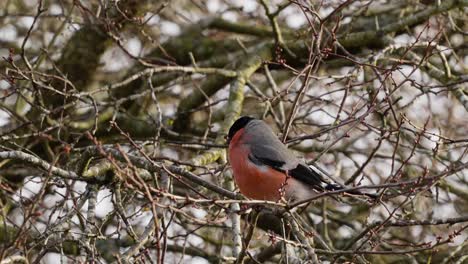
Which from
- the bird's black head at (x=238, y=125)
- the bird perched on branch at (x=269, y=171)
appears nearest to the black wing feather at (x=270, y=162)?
the bird perched on branch at (x=269, y=171)

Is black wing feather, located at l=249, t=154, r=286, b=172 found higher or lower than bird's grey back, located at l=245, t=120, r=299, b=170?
lower

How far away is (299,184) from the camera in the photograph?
510cm

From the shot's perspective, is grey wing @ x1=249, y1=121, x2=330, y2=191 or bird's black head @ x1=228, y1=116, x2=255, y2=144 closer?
grey wing @ x1=249, y1=121, x2=330, y2=191

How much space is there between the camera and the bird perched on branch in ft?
16.4

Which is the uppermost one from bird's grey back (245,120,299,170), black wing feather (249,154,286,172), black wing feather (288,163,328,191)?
bird's grey back (245,120,299,170)

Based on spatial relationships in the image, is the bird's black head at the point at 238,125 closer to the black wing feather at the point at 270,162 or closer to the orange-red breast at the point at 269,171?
the orange-red breast at the point at 269,171

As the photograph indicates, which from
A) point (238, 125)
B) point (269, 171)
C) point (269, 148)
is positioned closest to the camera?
point (269, 171)

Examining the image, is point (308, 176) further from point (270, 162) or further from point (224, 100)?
point (224, 100)

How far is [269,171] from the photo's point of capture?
5035mm

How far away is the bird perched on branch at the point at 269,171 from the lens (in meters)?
4.98

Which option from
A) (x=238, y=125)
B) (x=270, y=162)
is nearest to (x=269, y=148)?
(x=270, y=162)

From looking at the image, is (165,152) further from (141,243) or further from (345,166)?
(141,243)

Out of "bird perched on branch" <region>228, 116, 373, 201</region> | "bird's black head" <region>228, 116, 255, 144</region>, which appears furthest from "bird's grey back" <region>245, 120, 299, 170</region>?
"bird's black head" <region>228, 116, 255, 144</region>

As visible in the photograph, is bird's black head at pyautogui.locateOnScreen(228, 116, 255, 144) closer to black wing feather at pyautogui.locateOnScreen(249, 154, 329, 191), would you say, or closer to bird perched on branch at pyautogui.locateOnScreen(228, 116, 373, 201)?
bird perched on branch at pyautogui.locateOnScreen(228, 116, 373, 201)
